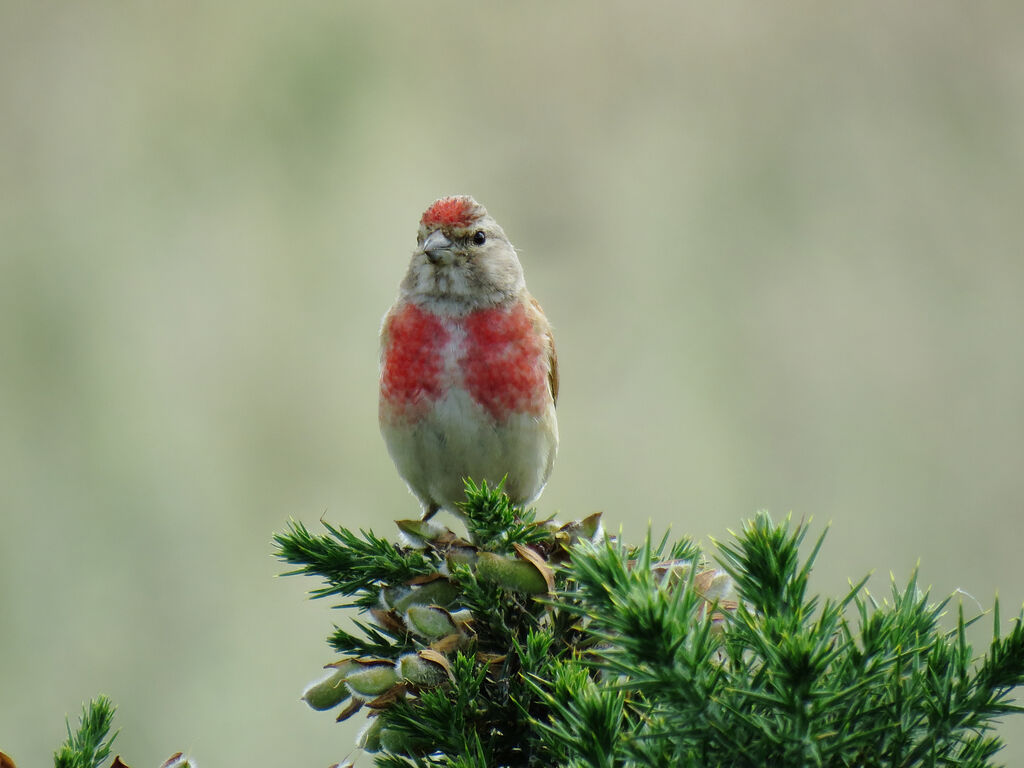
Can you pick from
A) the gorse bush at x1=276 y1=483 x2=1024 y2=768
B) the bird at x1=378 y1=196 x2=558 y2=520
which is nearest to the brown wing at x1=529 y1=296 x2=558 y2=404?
the bird at x1=378 y1=196 x2=558 y2=520

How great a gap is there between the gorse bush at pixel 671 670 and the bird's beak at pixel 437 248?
147cm

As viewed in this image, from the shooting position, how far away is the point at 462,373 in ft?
7.44

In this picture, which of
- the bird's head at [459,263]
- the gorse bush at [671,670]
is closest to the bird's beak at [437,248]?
the bird's head at [459,263]

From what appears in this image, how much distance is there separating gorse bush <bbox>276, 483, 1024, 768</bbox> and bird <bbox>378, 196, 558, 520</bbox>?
117 cm

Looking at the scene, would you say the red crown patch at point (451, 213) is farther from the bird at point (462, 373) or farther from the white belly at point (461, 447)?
the white belly at point (461, 447)

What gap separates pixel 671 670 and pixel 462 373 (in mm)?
1606

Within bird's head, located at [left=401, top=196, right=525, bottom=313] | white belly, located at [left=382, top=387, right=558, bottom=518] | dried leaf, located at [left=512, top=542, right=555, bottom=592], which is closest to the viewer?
dried leaf, located at [left=512, top=542, right=555, bottom=592]

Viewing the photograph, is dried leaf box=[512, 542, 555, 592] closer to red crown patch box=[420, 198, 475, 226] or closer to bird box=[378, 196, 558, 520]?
bird box=[378, 196, 558, 520]

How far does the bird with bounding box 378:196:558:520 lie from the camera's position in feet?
7.39

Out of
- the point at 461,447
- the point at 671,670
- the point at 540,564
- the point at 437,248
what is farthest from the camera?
the point at 437,248

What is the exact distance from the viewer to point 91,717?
922 millimetres

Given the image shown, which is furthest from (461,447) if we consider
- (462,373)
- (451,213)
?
(451,213)

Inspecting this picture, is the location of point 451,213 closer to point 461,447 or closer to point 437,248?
point 437,248

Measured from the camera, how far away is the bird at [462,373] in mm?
2254
